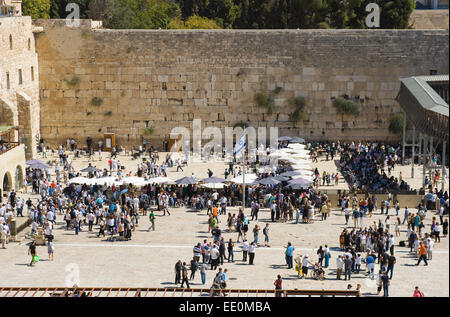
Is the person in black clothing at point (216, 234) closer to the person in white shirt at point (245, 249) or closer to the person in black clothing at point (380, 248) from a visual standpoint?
the person in white shirt at point (245, 249)

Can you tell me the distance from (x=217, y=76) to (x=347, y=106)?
7306 mm

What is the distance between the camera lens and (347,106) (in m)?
49.8

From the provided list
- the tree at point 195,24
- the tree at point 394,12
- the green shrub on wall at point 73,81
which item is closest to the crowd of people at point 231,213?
A: the green shrub on wall at point 73,81

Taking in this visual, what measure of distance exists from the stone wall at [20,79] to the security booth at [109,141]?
12.2 feet

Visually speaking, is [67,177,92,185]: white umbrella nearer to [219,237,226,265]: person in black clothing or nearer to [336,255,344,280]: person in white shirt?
[219,237,226,265]: person in black clothing

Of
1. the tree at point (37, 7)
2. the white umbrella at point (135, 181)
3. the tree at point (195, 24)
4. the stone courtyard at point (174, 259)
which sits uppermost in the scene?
the tree at point (37, 7)

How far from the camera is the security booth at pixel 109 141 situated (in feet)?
164

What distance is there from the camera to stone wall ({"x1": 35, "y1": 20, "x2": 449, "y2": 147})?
4922 cm

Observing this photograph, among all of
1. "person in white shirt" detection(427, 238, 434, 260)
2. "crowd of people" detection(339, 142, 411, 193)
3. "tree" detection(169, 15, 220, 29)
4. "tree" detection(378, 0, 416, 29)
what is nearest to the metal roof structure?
"crowd of people" detection(339, 142, 411, 193)

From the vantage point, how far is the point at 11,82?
4569cm

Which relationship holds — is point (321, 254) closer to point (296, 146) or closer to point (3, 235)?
point (3, 235)

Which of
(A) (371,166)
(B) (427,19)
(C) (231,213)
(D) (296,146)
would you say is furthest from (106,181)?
(B) (427,19)
